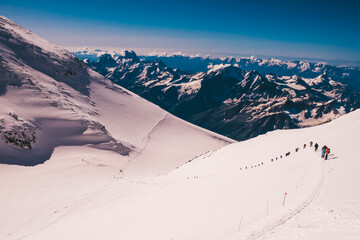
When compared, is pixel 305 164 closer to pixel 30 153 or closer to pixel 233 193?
pixel 233 193

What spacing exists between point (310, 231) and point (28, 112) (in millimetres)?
60882

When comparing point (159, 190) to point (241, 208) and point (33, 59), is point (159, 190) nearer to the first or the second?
point (241, 208)

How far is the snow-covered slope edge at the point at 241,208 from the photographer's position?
13.3m

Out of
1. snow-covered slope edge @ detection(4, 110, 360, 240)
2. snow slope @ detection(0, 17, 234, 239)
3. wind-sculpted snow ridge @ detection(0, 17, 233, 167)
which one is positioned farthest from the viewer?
wind-sculpted snow ridge @ detection(0, 17, 233, 167)

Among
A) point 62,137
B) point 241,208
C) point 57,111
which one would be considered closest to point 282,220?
point 241,208

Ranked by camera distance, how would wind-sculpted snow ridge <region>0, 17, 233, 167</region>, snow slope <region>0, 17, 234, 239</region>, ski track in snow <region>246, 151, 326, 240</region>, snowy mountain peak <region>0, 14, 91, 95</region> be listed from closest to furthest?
ski track in snow <region>246, 151, 326, 240</region> < snow slope <region>0, 17, 234, 239</region> < wind-sculpted snow ridge <region>0, 17, 233, 167</region> < snowy mountain peak <region>0, 14, 91, 95</region>

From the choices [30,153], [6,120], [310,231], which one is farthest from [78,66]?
[310,231]

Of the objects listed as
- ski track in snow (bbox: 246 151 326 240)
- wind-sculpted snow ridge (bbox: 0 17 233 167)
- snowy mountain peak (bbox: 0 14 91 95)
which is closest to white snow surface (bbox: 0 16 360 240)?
ski track in snow (bbox: 246 151 326 240)

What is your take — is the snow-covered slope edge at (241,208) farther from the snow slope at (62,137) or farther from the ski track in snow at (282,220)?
the snow slope at (62,137)

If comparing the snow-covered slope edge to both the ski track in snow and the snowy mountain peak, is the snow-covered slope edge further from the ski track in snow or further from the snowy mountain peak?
the snowy mountain peak

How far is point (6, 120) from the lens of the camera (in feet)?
144

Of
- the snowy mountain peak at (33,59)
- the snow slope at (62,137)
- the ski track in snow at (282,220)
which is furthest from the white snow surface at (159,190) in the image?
the snowy mountain peak at (33,59)

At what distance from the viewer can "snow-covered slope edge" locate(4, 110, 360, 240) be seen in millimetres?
13320

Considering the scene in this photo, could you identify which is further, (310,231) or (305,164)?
(305,164)
